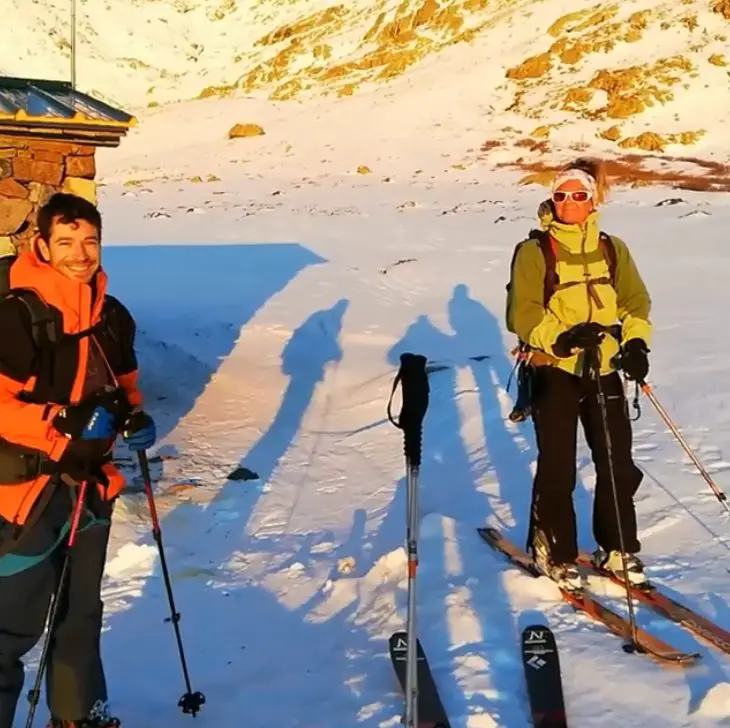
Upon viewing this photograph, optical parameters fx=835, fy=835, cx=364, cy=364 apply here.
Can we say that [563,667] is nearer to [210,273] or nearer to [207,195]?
[210,273]

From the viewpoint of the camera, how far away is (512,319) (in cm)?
422

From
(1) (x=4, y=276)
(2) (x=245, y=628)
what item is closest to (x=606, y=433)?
(2) (x=245, y=628)

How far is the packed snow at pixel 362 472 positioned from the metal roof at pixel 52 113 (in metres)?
2.89

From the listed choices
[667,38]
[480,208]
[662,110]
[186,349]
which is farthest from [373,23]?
[186,349]

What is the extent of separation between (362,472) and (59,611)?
4.41 metres

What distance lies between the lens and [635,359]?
13.2ft

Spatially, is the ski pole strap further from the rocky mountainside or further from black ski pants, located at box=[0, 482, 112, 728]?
the rocky mountainside

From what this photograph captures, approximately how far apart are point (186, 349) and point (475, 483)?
596 cm

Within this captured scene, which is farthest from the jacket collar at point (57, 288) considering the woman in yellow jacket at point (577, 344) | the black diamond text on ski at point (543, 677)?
the black diamond text on ski at point (543, 677)

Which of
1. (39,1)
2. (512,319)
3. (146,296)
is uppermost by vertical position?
(39,1)

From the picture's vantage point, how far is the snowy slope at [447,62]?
4512 centimetres

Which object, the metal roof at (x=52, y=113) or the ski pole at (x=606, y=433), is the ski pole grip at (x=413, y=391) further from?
the metal roof at (x=52, y=113)

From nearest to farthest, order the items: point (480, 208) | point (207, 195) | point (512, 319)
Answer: point (512, 319) < point (480, 208) < point (207, 195)

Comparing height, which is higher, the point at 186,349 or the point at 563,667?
the point at 186,349
